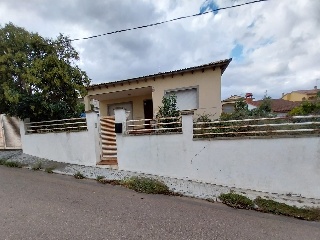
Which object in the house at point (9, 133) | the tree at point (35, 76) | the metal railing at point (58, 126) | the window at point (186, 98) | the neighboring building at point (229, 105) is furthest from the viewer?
the neighboring building at point (229, 105)

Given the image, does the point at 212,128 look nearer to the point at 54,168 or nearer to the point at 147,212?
the point at 147,212

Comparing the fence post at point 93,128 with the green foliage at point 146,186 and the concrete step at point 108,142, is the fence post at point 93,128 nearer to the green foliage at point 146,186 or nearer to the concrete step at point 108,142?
the concrete step at point 108,142

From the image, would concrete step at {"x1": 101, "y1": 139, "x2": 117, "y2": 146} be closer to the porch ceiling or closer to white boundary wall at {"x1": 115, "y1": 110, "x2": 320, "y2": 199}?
white boundary wall at {"x1": 115, "y1": 110, "x2": 320, "y2": 199}

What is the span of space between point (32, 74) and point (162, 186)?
6.88 meters

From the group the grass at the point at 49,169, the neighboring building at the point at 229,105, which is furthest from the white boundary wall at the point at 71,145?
the neighboring building at the point at 229,105

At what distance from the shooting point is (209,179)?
5328 mm

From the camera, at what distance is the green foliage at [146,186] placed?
486 cm

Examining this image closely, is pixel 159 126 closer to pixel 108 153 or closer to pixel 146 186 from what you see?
pixel 146 186

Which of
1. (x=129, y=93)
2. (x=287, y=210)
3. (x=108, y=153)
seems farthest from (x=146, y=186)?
(x=129, y=93)

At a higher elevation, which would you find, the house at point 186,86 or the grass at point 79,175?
the house at point 186,86

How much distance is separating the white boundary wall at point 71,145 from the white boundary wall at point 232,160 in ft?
4.21

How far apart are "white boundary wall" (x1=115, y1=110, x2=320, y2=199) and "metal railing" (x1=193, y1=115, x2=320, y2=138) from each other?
218 mm

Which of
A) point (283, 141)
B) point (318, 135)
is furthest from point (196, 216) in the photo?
point (318, 135)

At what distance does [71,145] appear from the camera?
752 centimetres
